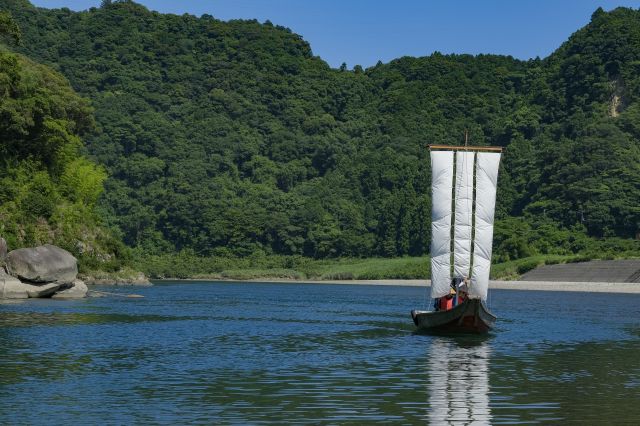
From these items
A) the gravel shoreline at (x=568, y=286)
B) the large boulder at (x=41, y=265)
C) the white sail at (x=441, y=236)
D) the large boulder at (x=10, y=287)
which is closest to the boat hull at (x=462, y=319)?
the white sail at (x=441, y=236)

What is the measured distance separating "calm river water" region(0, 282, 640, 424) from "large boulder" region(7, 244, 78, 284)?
13.0 m

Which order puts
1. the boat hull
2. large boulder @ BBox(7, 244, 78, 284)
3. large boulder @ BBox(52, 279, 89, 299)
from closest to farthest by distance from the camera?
the boat hull → large boulder @ BBox(7, 244, 78, 284) → large boulder @ BBox(52, 279, 89, 299)

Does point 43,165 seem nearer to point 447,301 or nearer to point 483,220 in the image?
point 447,301

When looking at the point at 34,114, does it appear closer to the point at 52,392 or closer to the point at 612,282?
the point at 52,392

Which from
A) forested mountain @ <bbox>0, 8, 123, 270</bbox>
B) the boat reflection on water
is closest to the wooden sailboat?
the boat reflection on water

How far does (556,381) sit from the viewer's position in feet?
115

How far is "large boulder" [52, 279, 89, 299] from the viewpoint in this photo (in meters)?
88.1

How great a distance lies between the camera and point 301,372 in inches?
1454

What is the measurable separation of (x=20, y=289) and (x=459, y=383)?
5875cm

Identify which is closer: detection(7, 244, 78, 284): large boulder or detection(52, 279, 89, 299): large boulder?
detection(7, 244, 78, 284): large boulder

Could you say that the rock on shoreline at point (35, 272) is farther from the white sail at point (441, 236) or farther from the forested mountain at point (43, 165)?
the white sail at point (441, 236)

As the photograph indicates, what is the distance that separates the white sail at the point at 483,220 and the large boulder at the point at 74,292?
44.5 metres

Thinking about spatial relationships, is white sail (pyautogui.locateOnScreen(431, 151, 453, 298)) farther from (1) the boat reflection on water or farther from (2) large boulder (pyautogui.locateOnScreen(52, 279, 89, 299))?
(2) large boulder (pyautogui.locateOnScreen(52, 279, 89, 299))

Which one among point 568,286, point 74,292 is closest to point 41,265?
point 74,292
